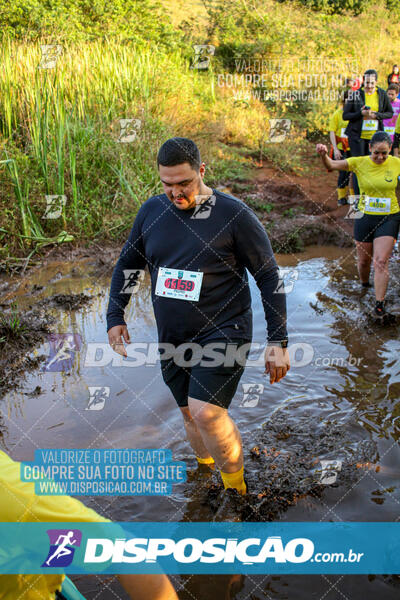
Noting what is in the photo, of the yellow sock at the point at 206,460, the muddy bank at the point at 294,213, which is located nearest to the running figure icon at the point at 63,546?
the yellow sock at the point at 206,460

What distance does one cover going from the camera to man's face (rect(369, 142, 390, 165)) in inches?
230

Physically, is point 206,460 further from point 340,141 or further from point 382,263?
point 340,141

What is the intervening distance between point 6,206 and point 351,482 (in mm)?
6230

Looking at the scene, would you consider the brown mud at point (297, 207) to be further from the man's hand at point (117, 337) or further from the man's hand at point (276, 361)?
the man's hand at point (276, 361)

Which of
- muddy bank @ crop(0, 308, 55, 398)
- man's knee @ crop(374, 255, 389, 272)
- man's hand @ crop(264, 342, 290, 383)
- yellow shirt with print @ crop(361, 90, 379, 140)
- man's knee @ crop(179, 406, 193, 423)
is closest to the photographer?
man's hand @ crop(264, 342, 290, 383)

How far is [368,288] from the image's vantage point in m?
6.92

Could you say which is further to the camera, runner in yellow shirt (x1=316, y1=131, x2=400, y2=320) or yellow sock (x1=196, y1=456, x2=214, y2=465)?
runner in yellow shirt (x1=316, y1=131, x2=400, y2=320)

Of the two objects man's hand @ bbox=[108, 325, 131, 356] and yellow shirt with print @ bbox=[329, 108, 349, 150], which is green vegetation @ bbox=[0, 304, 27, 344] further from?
yellow shirt with print @ bbox=[329, 108, 349, 150]

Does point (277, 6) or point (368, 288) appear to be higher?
point (277, 6)

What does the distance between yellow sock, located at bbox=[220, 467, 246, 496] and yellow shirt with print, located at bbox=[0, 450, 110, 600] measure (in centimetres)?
185

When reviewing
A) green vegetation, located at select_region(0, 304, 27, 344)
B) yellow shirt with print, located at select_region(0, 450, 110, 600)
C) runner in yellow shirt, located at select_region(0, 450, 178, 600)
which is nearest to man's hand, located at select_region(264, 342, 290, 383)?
runner in yellow shirt, located at select_region(0, 450, 178, 600)

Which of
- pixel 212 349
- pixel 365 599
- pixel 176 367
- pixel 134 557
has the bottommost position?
pixel 365 599

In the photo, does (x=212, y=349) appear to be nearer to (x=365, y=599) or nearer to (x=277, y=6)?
(x=365, y=599)

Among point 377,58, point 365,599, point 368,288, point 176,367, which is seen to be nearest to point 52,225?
point 368,288
